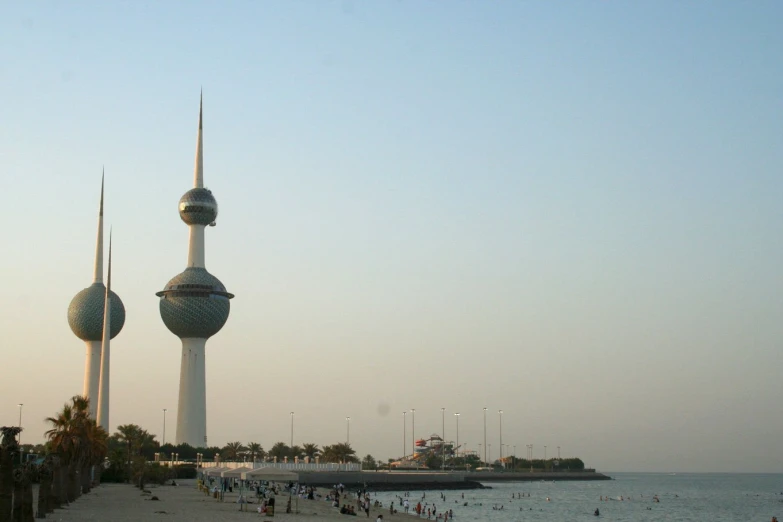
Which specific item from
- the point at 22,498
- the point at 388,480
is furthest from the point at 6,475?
the point at 388,480

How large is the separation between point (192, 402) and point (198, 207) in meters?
35.6

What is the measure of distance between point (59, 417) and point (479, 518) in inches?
1596

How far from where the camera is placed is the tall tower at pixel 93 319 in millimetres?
168500

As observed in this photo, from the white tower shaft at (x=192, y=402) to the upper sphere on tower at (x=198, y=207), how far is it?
22.3m

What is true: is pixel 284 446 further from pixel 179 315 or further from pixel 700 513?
pixel 700 513

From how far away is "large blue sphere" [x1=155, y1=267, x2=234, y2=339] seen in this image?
166 meters

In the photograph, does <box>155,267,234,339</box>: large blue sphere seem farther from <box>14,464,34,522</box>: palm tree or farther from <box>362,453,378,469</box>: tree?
<box>14,464,34,522</box>: palm tree

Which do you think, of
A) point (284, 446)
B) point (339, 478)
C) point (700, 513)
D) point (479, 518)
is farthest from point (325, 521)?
point (284, 446)

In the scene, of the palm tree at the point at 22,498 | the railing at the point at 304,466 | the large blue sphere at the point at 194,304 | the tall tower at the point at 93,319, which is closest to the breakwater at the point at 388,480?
the railing at the point at 304,466

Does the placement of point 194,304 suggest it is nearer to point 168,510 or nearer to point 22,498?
point 168,510

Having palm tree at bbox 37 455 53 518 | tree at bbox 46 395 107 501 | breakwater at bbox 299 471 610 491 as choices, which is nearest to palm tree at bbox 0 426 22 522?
palm tree at bbox 37 455 53 518

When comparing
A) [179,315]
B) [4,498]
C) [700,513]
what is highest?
[179,315]

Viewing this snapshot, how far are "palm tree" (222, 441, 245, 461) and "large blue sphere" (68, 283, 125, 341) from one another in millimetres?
43111

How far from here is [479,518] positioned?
77688mm
